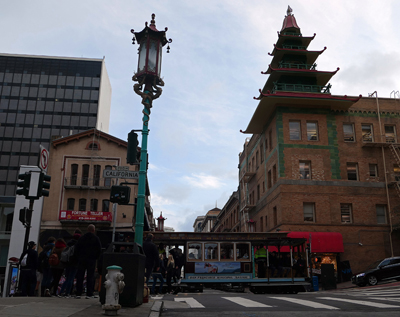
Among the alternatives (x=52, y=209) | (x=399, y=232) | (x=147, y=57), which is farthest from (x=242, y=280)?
(x=52, y=209)

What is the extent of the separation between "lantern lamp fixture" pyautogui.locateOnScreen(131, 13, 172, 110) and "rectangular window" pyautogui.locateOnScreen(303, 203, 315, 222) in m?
23.3

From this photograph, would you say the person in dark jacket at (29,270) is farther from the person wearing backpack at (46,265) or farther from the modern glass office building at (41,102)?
the modern glass office building at (41,102)

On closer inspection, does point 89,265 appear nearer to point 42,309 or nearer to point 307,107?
point 42,309

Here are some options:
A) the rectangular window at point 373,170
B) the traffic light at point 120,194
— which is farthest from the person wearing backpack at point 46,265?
the rectangular window at point 373,170

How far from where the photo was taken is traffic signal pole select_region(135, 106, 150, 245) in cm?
1036

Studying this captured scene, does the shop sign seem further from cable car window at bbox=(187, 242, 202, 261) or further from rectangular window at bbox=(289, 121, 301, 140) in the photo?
cable car window at bbox=(187, 242, 202, 261)

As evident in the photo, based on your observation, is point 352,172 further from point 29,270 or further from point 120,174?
point 29,270

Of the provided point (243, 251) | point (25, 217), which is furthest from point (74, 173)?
point (25, 217)

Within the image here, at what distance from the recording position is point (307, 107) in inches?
1389

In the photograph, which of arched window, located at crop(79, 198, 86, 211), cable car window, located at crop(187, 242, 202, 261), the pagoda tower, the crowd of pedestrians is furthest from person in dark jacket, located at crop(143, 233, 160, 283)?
arched window, located at crop(79, 198, 86, 211)

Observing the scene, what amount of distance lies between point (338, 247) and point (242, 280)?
12559 millimetres

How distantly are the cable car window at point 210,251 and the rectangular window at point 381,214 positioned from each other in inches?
693

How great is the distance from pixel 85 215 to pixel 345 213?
2265 cm

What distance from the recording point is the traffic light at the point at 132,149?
35.7ft
